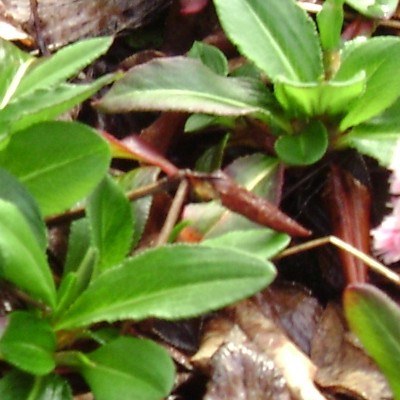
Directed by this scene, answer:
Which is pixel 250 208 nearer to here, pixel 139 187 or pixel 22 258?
pixel 139 187

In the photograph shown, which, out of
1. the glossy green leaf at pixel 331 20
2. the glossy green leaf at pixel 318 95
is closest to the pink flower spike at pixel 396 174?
the glossy green leaf at pixel 318 95

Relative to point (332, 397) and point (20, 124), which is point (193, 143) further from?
point (332, 397)

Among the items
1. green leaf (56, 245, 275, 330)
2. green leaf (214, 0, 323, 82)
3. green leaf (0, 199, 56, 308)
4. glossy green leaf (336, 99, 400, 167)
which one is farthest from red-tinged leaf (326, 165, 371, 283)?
green leaf (0, 199, 56, 308)

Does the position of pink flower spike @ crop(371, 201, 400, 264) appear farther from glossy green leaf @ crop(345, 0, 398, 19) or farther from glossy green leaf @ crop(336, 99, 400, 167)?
glossy green leaf @ crop(345, 0, 398, 19)

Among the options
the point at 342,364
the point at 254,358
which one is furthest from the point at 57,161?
the point at 342,364

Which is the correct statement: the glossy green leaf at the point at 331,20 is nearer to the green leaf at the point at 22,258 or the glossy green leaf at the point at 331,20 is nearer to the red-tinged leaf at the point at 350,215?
the red-tinged leaf at the point at 350,215

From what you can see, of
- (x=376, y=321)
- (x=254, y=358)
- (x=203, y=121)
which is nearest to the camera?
(x=376, y=321)
